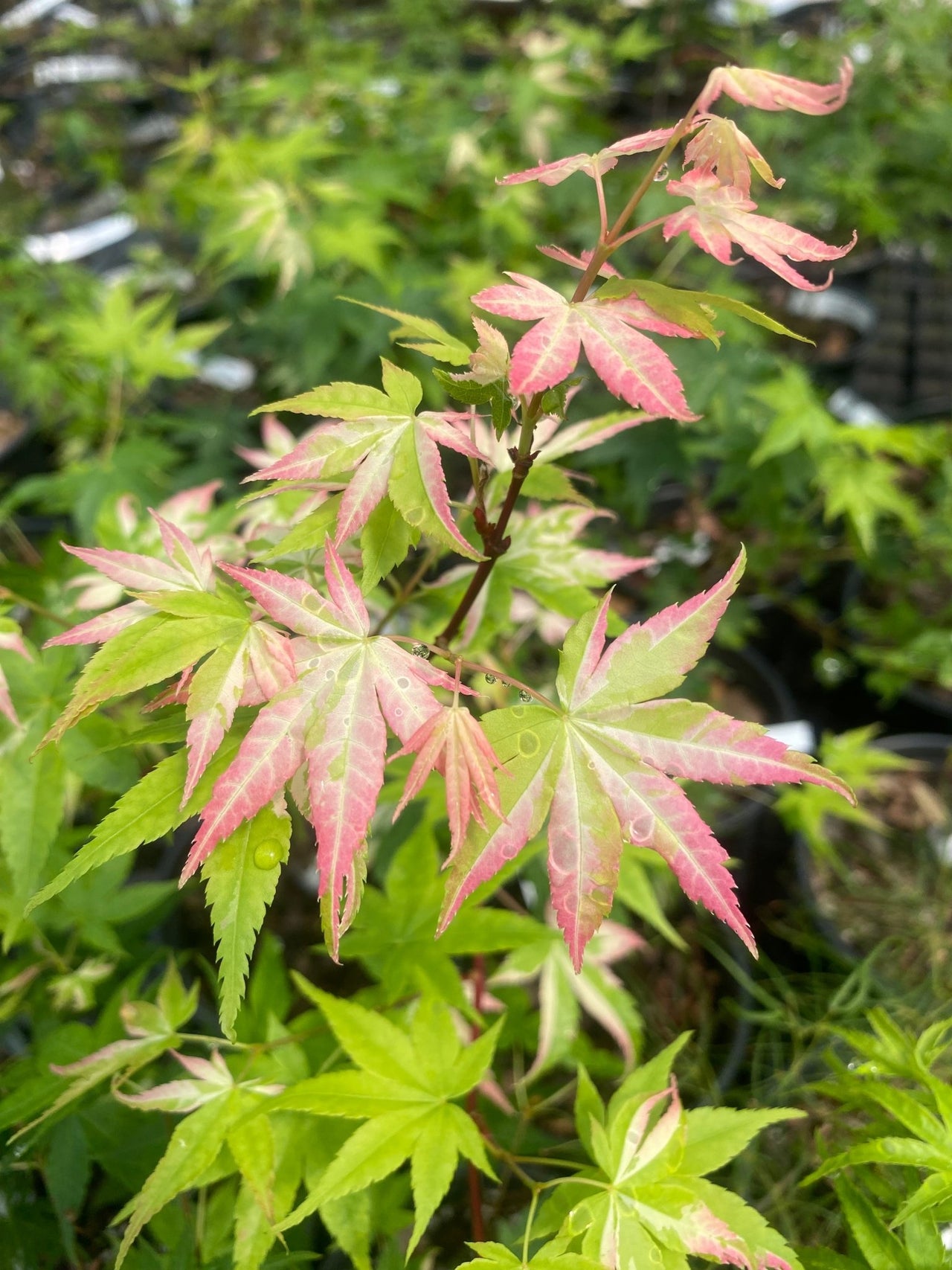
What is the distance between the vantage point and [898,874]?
1.42 meters

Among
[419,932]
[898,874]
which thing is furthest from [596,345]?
[898,874]

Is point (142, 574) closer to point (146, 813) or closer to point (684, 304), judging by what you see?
point (146, 813)

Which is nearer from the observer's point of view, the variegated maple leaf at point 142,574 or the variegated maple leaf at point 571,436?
the variegated maple leaf at point 142,574

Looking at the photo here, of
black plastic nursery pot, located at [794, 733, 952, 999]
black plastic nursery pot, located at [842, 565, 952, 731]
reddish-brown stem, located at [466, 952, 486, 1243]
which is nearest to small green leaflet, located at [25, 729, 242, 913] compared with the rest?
reddish-brown stem, located at [466, 952, 486, 1243]

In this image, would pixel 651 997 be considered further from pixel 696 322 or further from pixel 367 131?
pixel 367 131

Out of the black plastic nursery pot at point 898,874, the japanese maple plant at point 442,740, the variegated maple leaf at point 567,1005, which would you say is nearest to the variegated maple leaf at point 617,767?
the japanese maple plant at point 442,740

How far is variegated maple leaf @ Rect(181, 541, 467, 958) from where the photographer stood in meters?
0.46

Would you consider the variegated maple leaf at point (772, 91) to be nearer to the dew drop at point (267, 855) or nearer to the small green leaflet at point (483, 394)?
the small green leaflet at point (483, 394)

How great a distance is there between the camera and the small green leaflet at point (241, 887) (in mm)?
468

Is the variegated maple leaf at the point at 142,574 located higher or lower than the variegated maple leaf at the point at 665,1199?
higher

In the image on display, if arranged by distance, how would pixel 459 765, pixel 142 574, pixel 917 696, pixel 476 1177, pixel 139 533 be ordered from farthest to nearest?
1. pixel 917 696
2. pixel 139 533
3. pixel 476 1177
4. pixel 142 574
5. pixel 459 765

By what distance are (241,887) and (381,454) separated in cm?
28

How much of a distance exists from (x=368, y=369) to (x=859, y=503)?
0.90m

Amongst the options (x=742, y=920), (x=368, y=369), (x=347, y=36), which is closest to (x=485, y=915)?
(x=742, y=920)
